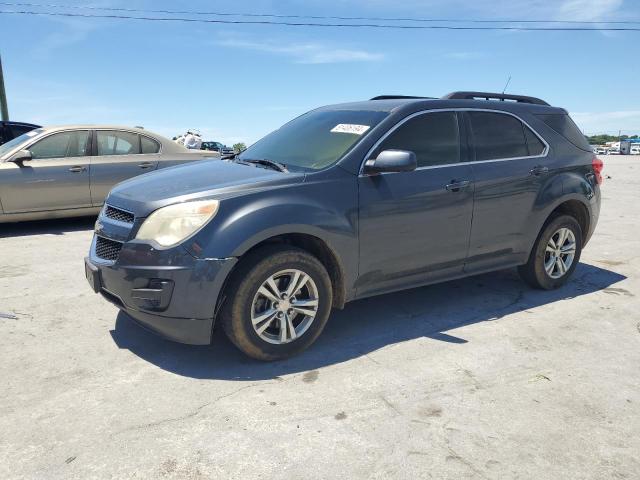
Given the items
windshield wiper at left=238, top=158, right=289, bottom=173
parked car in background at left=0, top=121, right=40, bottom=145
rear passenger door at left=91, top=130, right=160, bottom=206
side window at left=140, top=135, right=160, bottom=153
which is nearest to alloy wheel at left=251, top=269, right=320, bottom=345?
windshield wiper at left=238, top=158, right=289, bottom=173

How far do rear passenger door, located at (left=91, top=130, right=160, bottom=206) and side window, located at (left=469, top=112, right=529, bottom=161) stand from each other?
5.49 meters

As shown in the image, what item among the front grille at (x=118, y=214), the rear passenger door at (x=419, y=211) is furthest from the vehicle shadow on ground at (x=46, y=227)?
the rear passenger door at (x=419, y=211)

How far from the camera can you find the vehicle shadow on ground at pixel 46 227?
24.9 feet

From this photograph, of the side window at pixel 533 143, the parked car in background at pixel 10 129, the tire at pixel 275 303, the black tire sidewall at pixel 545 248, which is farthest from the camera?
the parked car in background at pixel 10 129

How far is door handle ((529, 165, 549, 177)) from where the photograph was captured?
4652mm

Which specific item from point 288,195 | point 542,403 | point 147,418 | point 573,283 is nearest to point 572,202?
point 573,283

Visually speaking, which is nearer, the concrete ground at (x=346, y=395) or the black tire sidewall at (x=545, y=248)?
the concrete ground at (x=346, y=395)

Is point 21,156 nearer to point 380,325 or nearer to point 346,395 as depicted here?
point 380,325

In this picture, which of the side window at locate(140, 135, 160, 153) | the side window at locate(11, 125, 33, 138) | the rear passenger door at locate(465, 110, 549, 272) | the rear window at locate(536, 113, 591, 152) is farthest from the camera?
the side window at locate(11, 125, 33, 138)

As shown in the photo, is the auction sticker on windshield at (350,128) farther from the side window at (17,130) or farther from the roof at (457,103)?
the side window at (17,130)

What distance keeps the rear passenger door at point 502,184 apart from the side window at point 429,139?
0.21 metres

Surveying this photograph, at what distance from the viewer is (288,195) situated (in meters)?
3.40

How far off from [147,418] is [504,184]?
3.30 metres

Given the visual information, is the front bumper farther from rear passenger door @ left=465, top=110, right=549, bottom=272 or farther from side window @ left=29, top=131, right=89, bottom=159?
side window @ left=29, top=131, right=89, bottom=159
